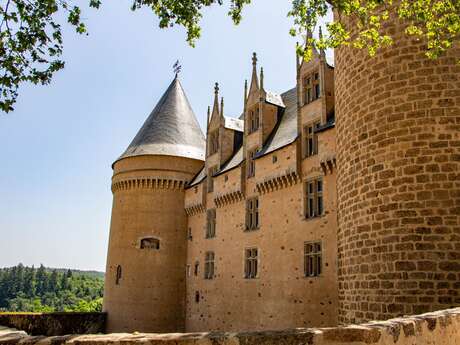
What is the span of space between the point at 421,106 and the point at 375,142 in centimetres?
105

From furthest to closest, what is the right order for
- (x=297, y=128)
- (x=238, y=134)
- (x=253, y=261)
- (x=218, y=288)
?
(x=238, y=134)
(x=218, y=288)
(x=253, y=261)
(x=297, y=128)

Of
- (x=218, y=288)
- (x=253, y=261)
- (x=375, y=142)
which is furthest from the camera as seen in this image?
(x=218, y=288)

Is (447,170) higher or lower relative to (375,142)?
lower

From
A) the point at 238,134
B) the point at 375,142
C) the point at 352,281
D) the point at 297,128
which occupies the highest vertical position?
the point at 238,134

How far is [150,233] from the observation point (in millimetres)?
25469

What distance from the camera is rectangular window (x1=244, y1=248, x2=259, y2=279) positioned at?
1884 centimetres

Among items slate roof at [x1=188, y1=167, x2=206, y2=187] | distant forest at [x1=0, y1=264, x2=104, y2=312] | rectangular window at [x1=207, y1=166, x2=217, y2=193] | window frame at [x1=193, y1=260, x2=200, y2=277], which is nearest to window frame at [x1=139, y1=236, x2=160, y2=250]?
window frame at [x1=193, y1=260, x2=200, y2=277]

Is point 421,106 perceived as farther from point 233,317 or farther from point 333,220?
point 233,317

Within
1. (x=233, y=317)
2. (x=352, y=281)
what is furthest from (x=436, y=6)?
(x=233, y=317)

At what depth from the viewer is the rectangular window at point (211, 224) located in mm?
23078

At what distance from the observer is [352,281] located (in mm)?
8836

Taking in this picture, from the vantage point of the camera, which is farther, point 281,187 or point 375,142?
point 281,187

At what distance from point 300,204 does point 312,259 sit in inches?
82.0

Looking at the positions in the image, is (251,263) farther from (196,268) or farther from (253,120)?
(253,120)
